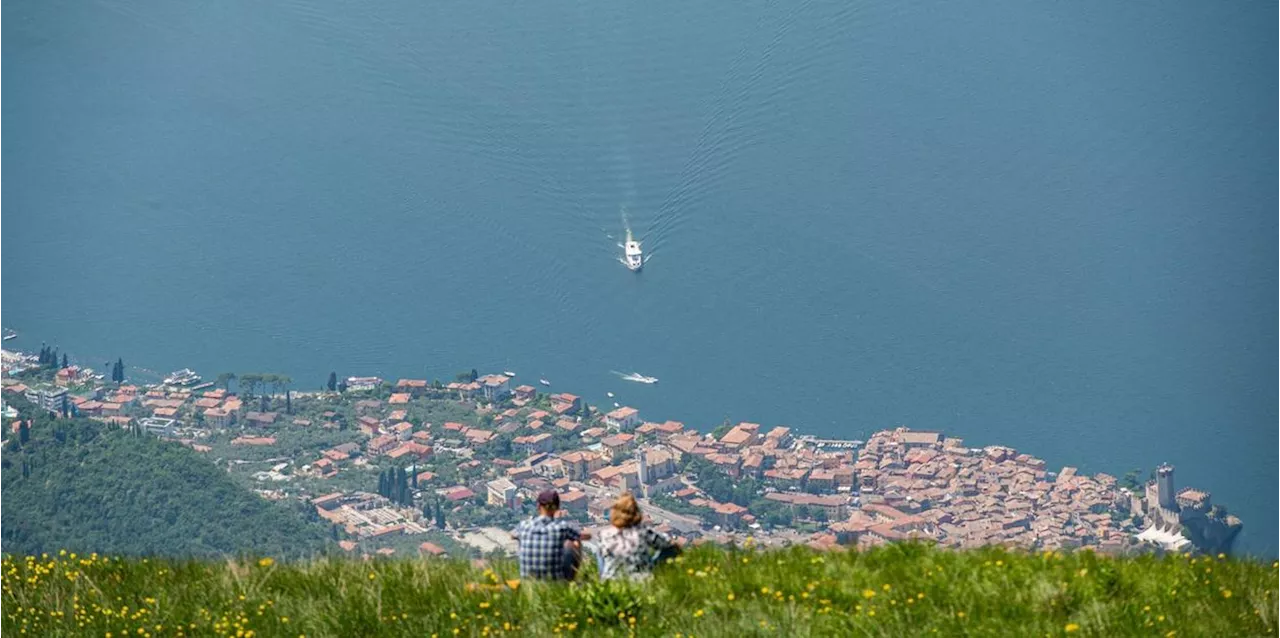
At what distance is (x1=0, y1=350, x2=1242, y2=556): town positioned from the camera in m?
72.6

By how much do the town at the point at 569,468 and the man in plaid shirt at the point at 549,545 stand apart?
56.5 metres

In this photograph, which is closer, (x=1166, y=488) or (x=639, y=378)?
(x=1166, y=488)

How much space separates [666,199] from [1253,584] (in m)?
103

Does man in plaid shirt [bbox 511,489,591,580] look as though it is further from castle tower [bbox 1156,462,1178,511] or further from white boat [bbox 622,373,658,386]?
white boat [bbox 622,373,658,386]

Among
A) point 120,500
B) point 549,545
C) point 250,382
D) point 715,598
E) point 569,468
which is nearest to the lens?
point 715,598

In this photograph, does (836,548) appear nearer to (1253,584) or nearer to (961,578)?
(961,578)

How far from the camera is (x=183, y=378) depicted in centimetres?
9894

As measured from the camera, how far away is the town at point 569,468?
238 ft

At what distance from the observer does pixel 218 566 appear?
10820 millimetres

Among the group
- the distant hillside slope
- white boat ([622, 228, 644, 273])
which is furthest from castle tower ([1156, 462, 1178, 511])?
the distant hillside slope

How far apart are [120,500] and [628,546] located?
68.2 meters

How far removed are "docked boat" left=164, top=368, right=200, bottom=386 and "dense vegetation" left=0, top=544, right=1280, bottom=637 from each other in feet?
296

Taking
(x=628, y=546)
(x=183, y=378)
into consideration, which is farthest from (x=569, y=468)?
(x=628, y=546)

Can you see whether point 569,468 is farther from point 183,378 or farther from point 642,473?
point 183,378
